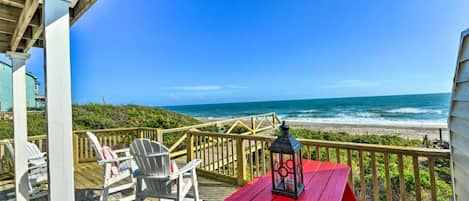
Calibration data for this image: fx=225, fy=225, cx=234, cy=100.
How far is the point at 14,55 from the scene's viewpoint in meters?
2.74

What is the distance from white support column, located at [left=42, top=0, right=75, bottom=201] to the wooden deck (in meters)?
2.18

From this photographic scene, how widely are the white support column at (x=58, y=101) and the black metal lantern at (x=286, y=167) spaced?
1187mm

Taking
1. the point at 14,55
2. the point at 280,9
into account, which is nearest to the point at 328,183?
the point at 14,55

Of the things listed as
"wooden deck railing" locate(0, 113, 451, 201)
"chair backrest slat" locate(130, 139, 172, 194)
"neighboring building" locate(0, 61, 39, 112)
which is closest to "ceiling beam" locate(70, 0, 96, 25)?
"chair backrest slat" locate(130, 139, 172, 194)

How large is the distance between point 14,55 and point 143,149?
2.01 m

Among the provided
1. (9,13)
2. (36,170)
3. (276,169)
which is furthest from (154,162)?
(36,170)

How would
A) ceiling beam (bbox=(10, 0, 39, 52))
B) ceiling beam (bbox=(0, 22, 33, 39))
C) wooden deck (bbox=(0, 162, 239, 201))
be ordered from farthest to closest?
1. wooden deck (bbox=(0, 162, 239, 201))
2. ceiling beam (bbox=(0, 22, 33, 39))
3. ceiling beam (bbox=(10, 0, 39, 52))

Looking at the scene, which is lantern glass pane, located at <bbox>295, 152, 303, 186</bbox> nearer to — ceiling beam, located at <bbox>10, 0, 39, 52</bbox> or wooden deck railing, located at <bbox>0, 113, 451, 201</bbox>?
wooden deck railing, located at <bbox>0, 113, 451, 201</bbox>

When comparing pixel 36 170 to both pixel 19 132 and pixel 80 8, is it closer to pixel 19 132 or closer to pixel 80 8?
pixel 19 132

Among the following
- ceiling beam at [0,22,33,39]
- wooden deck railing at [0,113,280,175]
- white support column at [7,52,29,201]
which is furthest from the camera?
wooden deck railing at [0,113,280,175]

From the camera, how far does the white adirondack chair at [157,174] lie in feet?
7.77

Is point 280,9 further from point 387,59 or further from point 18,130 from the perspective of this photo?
point 387,59

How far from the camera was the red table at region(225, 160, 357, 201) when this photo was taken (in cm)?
124

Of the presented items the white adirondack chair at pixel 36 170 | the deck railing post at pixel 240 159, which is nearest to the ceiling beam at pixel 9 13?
the white adirondack chair at pixel 36 170
